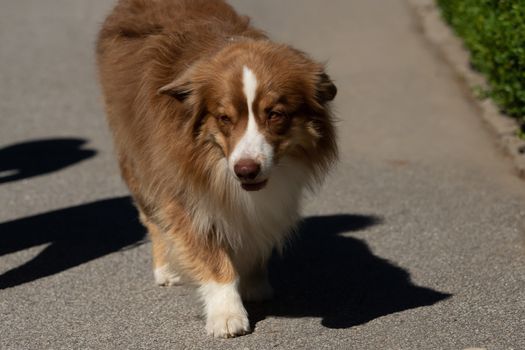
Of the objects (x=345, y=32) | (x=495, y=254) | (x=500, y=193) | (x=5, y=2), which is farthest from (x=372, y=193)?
(x=5, y=2)

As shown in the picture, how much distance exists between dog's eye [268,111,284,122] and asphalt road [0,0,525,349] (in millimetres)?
1173

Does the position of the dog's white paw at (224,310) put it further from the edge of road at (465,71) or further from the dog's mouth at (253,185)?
the edge of road at (465,71)

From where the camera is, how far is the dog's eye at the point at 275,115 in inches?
217

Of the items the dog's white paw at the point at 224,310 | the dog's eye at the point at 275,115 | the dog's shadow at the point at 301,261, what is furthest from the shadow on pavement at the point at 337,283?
the dog's eye at the point at 275,115

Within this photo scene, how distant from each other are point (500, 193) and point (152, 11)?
10.4 feet

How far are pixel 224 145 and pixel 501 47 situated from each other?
4.62 metres

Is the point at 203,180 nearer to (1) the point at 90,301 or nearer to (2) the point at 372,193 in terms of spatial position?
(1) the point at 90,301

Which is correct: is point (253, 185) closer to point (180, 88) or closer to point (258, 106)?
point (258, 106)

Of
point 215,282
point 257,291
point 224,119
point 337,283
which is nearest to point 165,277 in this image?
point 257,291

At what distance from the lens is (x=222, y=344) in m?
5.62

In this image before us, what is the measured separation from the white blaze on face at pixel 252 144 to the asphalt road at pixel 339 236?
38.7 inches

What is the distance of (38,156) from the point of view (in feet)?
32.7

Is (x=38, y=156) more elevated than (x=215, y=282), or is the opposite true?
(x=215, y=282)

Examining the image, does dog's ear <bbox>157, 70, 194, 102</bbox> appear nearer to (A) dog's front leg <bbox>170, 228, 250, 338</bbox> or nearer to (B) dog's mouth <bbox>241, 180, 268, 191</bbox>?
(B) dog's mouth <bbox>241, 180, 268, 191</bbox>
